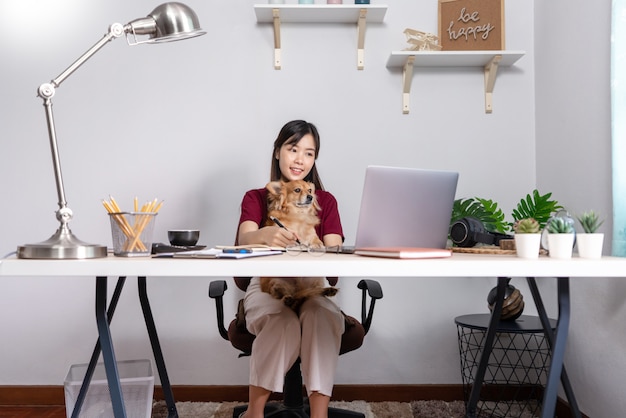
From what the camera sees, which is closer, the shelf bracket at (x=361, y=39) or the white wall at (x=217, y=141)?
the shelf bracket at (x=361, y=39)

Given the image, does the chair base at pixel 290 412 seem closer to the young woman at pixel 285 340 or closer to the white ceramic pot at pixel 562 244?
the young woman at pixel 285 340

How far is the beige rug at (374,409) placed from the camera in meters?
2.38

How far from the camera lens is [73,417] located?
1561 mm

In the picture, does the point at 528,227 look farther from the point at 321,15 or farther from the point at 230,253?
the point at 321,15

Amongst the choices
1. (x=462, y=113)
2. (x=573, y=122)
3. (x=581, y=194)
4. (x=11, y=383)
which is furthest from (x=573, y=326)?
(x=11, y=383)

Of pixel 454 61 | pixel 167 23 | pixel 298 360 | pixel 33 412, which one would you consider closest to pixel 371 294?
pixel 298 360

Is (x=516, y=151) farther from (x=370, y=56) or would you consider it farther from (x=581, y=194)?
(x=370, y=56)

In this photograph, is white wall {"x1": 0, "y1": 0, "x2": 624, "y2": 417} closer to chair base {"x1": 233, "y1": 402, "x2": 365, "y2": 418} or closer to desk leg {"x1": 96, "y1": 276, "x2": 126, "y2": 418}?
chair base {"x1": 233, "y1": 402, "x2": 365, "y2": 418}

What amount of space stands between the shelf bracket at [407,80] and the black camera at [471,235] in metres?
1.13

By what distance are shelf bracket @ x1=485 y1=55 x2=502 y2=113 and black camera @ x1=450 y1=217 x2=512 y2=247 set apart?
3.94ft

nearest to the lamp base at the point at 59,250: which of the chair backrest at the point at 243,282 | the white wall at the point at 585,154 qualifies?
the chair backrest at the point at 243,282

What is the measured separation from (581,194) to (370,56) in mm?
1140

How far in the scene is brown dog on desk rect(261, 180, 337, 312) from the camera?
190cm

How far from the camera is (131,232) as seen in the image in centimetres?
131
